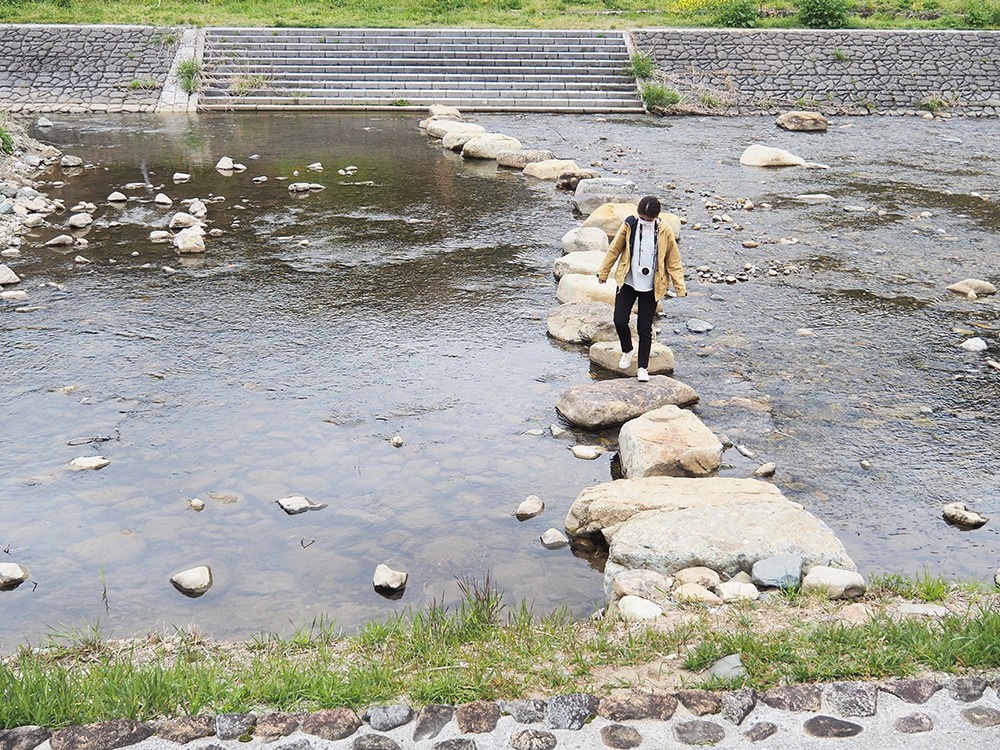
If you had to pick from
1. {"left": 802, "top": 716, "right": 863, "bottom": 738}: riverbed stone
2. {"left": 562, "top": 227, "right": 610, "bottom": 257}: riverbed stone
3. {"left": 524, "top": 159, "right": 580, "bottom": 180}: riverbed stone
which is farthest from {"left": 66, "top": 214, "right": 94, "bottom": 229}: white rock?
{"left": 802, "top": 716, "right": 863, "bottom": 738}: riverbed stone

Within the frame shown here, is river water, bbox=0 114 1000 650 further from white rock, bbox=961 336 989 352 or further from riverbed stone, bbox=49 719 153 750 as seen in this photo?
riverbed stone, bbox=49 719 153 750

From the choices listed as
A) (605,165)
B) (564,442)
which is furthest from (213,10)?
(564,442)

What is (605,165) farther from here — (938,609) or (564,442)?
(938,609)

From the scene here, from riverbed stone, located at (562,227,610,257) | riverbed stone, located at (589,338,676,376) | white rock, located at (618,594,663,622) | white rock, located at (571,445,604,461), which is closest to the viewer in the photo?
white rock, located at (618,594,663,622)

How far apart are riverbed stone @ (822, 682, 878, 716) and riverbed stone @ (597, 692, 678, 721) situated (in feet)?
2.22

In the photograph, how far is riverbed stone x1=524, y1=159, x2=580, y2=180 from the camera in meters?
17.1

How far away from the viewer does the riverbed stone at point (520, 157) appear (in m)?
18.1

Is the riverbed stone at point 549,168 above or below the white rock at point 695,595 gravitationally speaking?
above

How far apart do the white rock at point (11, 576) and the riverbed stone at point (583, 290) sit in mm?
6355

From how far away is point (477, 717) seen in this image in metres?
4.31

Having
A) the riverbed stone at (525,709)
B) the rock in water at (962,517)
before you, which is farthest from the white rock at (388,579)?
the rock in water at (962,517)

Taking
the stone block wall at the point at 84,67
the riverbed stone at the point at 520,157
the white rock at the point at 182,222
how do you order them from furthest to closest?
the stone block wall at the point at 84,67, the riverbed stone at the point at 520,157, the white rock at the point at 182,222

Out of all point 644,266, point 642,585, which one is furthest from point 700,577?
point 644,266

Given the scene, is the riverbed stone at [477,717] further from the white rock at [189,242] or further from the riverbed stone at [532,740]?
the white rock at [189,242]
